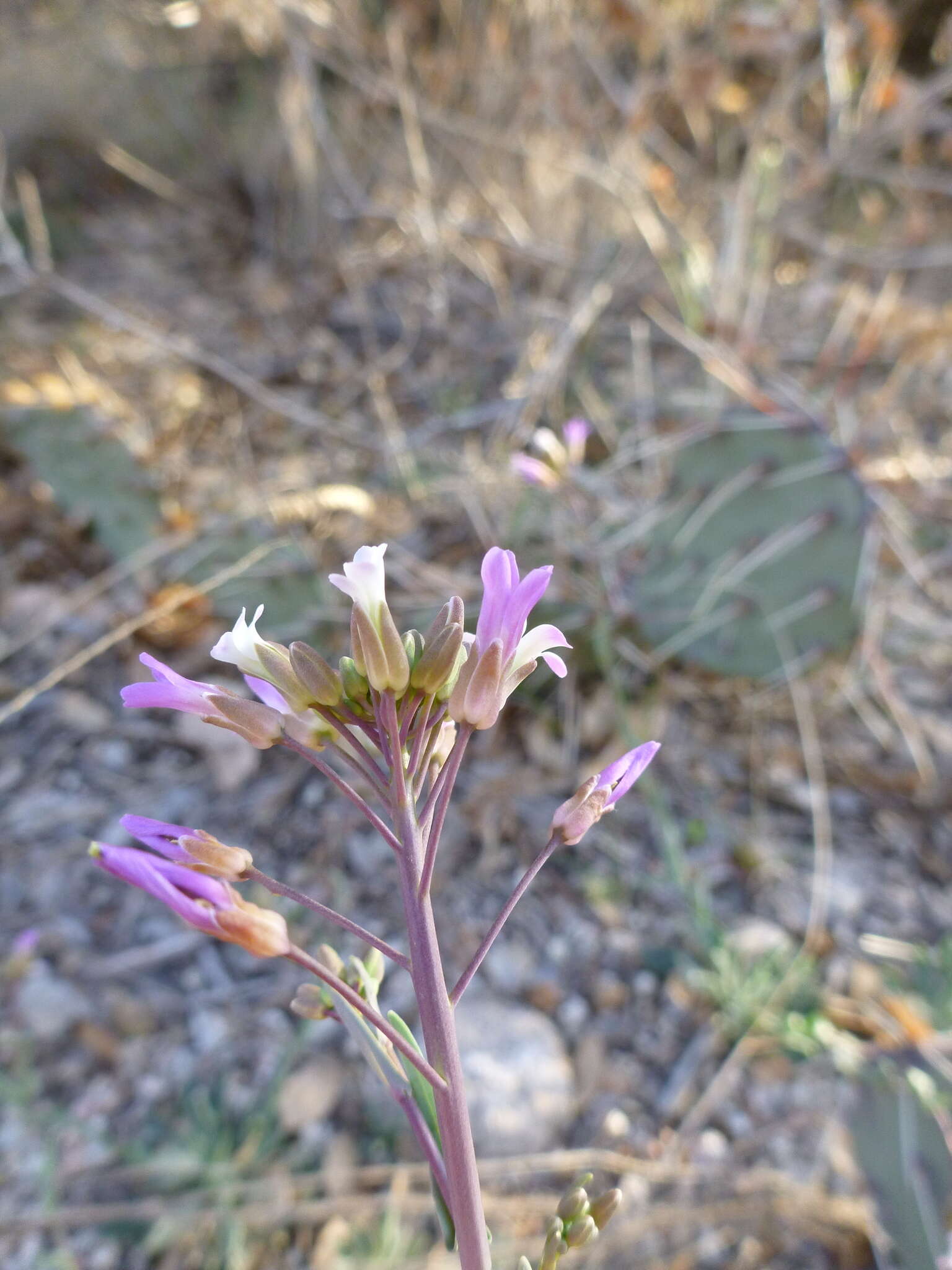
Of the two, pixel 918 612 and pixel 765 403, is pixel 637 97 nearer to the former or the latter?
pixel 765 403

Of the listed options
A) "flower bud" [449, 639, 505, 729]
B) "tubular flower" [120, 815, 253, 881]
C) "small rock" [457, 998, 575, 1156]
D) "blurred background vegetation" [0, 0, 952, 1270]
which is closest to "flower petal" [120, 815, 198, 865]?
"tubular flower" [120, 815, 253, 881]

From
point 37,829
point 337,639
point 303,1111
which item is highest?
point 337,639

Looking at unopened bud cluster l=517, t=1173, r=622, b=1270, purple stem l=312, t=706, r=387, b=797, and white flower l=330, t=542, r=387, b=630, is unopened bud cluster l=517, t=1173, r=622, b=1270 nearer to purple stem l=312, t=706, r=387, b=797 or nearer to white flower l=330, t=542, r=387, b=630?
purple stem l=312, t=706, r=387, b=797

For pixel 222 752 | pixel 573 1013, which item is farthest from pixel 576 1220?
pixel 222 752

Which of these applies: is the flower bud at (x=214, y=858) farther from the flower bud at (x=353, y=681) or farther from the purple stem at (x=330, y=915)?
the flower bud at (x=353, y=681)

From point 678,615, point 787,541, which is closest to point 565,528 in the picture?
point 678,615

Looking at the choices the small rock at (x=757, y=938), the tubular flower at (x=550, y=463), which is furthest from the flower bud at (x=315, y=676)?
the small rock at (x=757, y=938)

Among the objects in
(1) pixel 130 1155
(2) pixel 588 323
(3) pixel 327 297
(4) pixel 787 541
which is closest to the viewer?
(1) pixel 130 1155

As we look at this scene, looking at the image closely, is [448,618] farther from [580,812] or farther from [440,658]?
[580,812]
